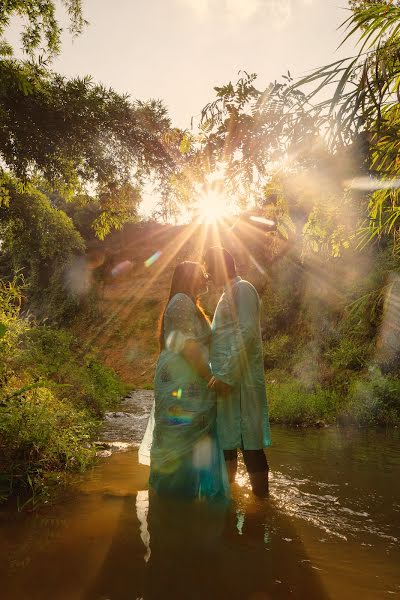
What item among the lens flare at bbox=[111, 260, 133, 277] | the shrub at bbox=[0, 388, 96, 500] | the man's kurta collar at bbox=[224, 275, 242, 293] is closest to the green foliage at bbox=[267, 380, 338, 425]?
the shrub at bbox=[0, 388, 96, 500]

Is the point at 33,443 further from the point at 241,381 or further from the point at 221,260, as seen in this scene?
the point at 221,260

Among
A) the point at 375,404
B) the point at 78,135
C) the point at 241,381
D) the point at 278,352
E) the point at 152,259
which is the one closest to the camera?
the point at 241,381

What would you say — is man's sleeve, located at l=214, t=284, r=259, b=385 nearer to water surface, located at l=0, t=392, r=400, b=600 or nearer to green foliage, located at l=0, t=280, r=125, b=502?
water surface, located at l=0, t=392, r=400, b=600

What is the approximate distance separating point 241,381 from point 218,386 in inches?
10.2

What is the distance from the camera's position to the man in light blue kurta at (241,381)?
4.00m

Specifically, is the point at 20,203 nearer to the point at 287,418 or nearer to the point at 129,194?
the point at 129,194

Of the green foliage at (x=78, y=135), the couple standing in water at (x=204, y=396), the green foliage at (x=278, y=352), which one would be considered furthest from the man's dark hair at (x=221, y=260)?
the green foliage at (x=278, y=352)

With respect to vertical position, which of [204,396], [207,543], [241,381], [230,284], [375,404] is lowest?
[207,543]

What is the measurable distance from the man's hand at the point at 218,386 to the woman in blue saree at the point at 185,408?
3.9 inches

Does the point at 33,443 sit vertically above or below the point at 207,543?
above

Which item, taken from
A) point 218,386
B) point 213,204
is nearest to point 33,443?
point 218,386

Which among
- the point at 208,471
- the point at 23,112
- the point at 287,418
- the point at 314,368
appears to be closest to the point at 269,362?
the point at 314,368

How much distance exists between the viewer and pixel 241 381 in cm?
413

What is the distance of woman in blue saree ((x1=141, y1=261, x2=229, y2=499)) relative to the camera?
12.8 feet
